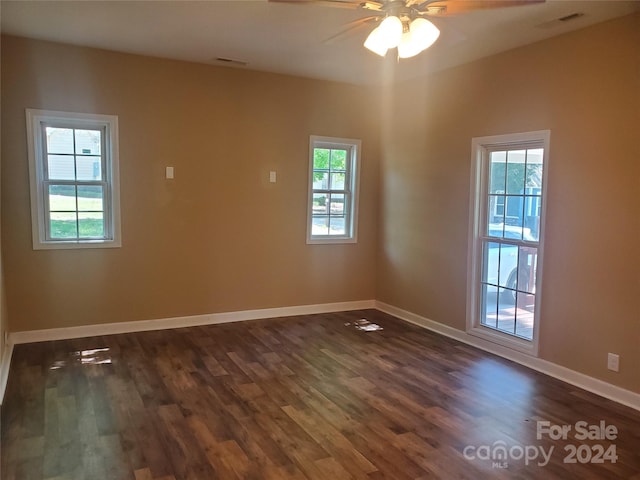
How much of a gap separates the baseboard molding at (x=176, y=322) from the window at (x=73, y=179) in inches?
32.0

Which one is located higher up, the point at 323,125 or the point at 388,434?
the point at 323,125

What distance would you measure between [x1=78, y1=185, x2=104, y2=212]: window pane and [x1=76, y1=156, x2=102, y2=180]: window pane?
0.31ft

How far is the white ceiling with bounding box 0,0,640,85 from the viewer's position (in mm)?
3391

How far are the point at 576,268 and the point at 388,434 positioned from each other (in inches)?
78.9

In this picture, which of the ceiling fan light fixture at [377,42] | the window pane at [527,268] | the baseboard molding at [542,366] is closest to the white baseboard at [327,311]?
the baseboard molding at [542,366]

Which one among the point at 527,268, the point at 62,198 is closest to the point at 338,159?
the point at 527,268

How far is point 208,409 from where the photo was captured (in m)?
3.24

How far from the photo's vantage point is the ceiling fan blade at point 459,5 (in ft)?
8.16

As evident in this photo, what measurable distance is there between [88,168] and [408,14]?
11.2 feet

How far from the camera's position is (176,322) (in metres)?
5.13

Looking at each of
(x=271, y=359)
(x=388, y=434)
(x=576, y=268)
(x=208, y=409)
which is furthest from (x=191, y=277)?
(x=576, y=268)

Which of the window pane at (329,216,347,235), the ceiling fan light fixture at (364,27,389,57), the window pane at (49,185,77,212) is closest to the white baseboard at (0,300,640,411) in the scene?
the window pane at (329,216,347,235)

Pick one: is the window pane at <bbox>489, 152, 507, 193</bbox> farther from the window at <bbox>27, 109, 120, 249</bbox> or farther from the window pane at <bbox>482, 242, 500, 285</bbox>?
the window at <bbox>27, 109, 120, 249</bbox>

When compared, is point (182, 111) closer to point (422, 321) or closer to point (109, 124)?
point (109, 124)
